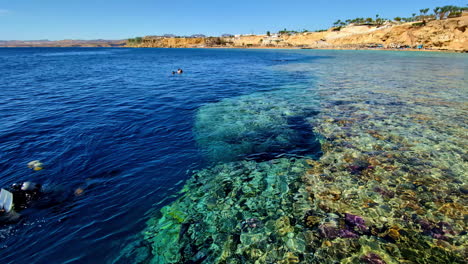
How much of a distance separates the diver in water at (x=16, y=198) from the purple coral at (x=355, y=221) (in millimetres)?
7778

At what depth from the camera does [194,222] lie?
16.7 ft

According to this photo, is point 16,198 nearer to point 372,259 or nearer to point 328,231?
point 328,231

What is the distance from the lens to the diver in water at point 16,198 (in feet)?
16.7

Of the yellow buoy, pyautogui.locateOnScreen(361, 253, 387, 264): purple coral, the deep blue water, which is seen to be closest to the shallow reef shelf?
pyautogui.locateOnScreen(361, 253, 387, 264): purple coral

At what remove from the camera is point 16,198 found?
5.59 m

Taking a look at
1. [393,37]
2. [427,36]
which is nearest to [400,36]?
[393,37]

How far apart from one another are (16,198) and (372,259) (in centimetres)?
847

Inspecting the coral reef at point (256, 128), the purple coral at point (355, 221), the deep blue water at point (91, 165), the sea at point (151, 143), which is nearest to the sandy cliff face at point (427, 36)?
the sea at point (151, 143)

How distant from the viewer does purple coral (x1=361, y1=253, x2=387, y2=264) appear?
13.0 ft

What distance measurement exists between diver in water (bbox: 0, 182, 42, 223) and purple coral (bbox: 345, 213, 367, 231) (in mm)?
7778

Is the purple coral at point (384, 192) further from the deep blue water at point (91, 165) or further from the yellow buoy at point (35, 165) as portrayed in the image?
the yellow buoy at point (35, 165)

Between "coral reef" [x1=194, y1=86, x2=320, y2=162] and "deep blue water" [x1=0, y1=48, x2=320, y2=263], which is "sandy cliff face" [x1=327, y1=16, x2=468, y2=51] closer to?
"coral reef" [x1=194, y1=86, x2=320, y2=162]

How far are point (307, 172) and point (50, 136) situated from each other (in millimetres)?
11307

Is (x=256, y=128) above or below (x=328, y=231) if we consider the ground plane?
above
